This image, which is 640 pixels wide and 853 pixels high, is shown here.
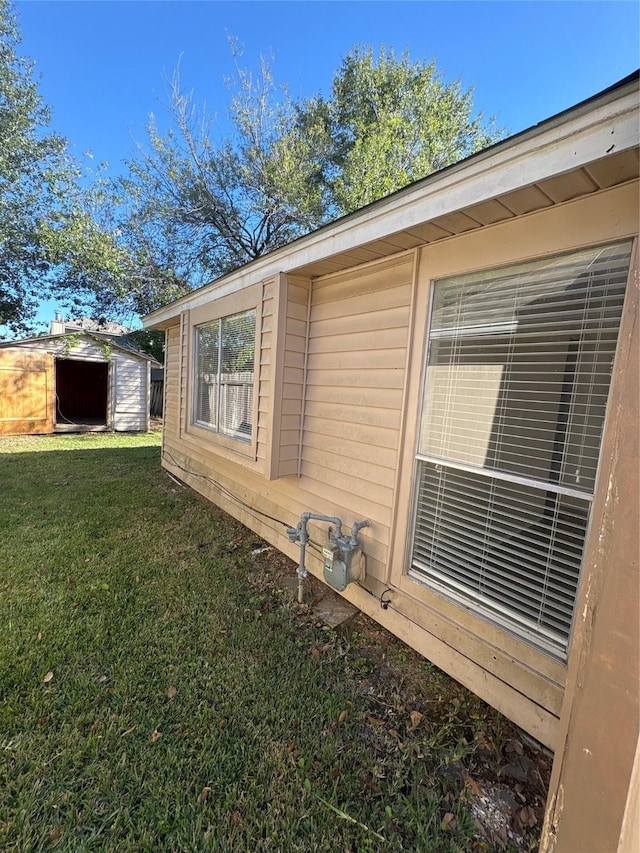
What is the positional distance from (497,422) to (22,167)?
17.0m

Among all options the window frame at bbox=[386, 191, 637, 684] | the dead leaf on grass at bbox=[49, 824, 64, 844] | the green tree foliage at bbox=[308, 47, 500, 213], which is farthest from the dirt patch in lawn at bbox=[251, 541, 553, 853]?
the green tree foliage at bbox=[308, 47, 500, 213]

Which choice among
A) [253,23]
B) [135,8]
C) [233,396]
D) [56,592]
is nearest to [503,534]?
[233,396]

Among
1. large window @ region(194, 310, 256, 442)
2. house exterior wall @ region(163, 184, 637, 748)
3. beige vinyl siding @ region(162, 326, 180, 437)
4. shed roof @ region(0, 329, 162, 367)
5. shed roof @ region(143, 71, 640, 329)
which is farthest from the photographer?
shed roof @ region(0, 329, 162, 367)

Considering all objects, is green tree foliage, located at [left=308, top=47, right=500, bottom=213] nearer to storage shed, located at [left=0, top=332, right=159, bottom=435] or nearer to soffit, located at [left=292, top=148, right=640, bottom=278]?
storage shed, located at [left=0, top=332, right=159, bottom=435]

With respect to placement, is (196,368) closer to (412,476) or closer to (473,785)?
(412,476)

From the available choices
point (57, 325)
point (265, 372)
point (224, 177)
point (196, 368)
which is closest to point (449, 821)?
point (265, 372)

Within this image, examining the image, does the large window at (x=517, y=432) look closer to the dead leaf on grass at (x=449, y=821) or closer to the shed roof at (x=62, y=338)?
the dead leaf on grass at (x=449, y=821)

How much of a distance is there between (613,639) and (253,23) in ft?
44.0

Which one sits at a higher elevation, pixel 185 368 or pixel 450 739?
pixel 185 368

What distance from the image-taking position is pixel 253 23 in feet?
30.1

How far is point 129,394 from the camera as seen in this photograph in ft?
38.4

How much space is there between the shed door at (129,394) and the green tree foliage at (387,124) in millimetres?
8145

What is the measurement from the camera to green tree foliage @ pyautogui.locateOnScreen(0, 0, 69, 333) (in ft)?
38.8

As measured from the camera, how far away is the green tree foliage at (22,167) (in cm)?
1182
